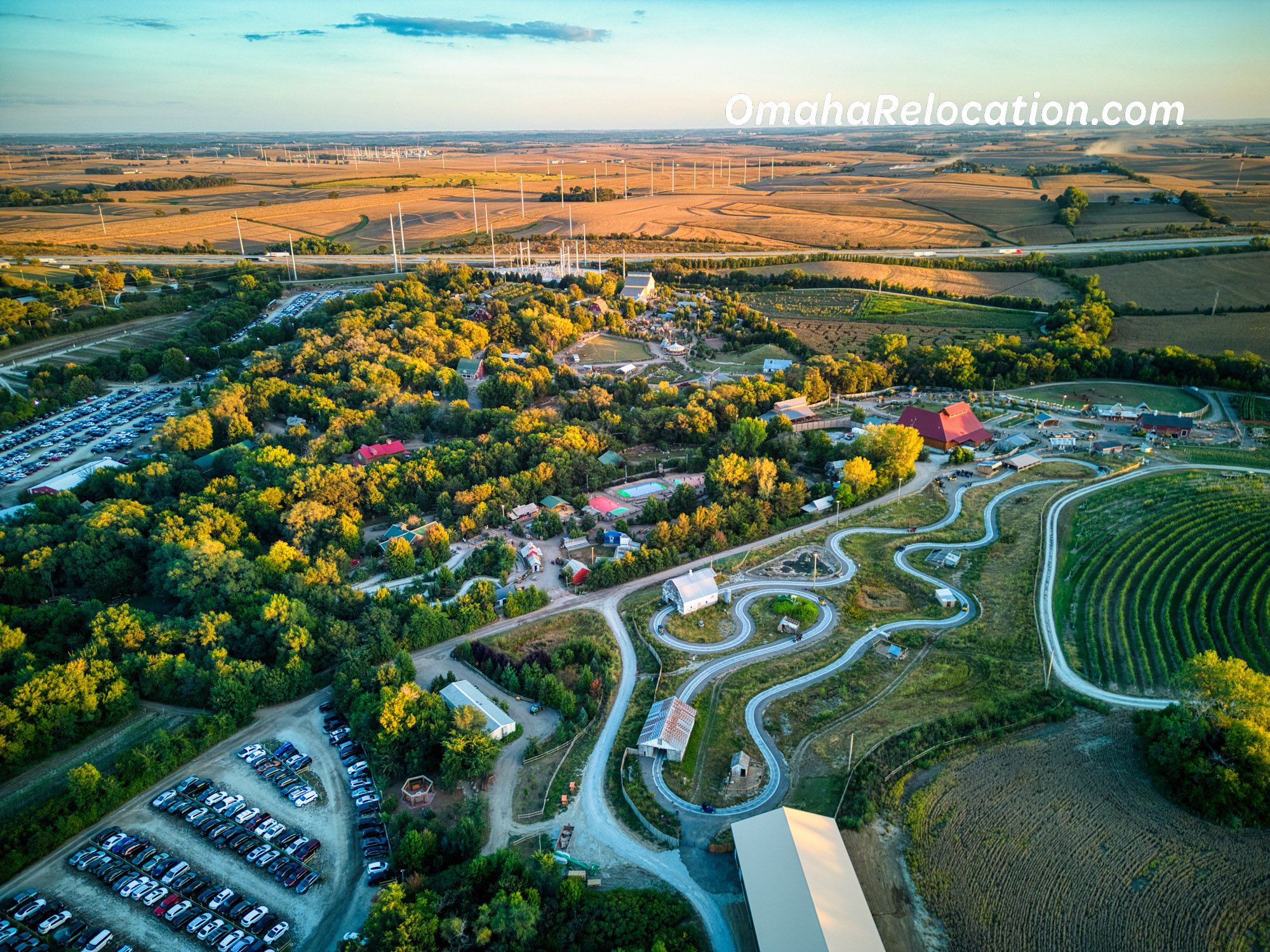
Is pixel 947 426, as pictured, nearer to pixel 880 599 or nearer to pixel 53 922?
pixel 880 599

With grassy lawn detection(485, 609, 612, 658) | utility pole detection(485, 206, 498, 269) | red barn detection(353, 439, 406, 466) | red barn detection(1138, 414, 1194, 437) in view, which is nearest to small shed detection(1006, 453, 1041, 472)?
red barn detection(1138, 414, 1194, 437)

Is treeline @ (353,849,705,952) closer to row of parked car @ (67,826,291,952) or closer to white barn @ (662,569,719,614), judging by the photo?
row of parked car @ (67,826,291,952)

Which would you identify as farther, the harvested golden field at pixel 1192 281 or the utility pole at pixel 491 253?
the utility pole at pixel 491 253

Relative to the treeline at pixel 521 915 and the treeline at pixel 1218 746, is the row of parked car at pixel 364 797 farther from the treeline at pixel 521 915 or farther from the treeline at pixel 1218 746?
the treeline at pixel 1218 746

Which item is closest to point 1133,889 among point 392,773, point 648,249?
point 392,773

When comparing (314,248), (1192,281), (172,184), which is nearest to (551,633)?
(1192,281)

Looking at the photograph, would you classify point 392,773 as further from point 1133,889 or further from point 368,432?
point 368,432

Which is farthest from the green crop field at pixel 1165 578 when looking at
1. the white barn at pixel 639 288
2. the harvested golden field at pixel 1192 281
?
the white barn at pixel 639 288
